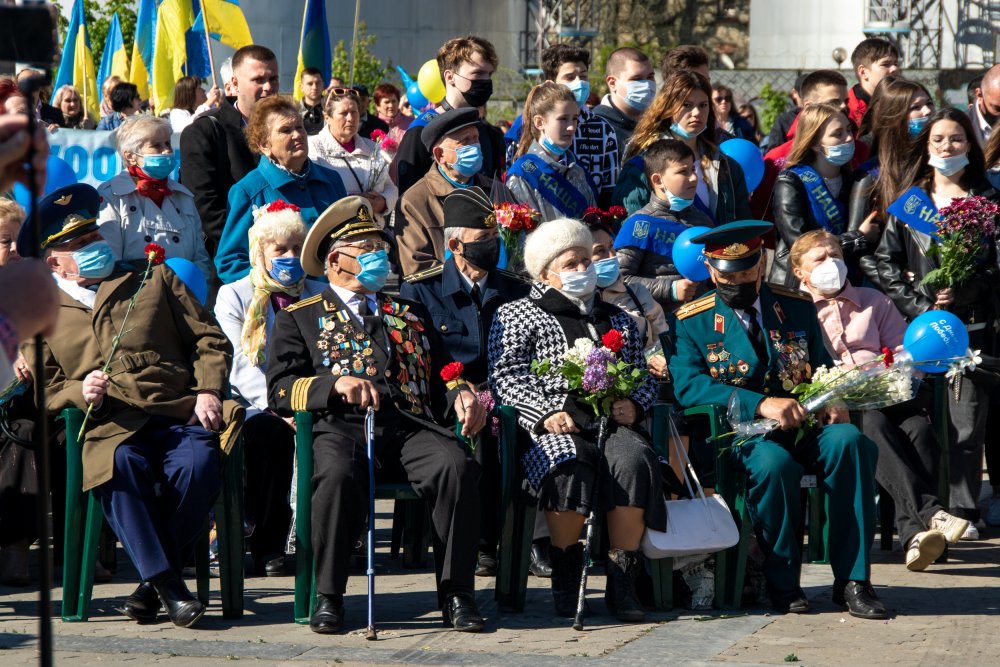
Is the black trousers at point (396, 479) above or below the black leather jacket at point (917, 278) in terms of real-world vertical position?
below

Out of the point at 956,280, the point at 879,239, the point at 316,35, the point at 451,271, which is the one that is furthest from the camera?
the point at 316,35

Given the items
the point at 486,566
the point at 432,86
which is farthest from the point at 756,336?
the point at 432,86

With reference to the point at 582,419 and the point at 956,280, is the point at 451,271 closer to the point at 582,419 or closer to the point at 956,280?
the point at 582,419

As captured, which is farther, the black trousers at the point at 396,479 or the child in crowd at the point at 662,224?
the child in crowd at the point at 662,224

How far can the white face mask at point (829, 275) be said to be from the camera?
709 centimetres

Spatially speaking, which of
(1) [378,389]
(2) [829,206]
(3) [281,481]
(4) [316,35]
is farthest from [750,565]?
(4) [316,35]

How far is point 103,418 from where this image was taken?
20.2 feet

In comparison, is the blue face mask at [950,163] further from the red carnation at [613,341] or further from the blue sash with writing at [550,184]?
the red carnation at [613,341]

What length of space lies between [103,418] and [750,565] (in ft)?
8.96

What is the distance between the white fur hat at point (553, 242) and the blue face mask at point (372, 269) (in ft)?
2.10

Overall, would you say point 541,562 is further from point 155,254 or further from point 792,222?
point 792,222

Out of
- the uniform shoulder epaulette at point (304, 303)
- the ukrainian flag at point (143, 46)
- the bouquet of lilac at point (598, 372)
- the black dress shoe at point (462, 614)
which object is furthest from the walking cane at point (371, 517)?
the ukrainian flag at point (143, 46)

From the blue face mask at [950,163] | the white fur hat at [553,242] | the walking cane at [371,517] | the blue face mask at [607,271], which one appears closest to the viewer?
the walking cane at [371,517]

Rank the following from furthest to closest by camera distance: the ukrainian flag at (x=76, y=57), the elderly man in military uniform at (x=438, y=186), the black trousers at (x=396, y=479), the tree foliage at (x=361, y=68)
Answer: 1. the tree foliage at (x=361, y=68)
2. the ukrainian flag at (x=76, y=57)
3. the elderly man in military uniform at (x=438, y=186)
4. the black trousers at (x=396, y=479)
